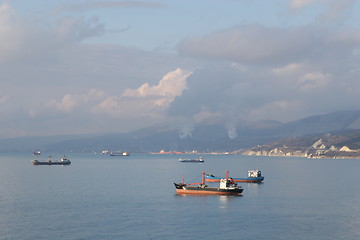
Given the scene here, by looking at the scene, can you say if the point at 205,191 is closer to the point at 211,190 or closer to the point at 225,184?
the point at 211,190

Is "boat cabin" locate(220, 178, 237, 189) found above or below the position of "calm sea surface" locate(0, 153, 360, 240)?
above

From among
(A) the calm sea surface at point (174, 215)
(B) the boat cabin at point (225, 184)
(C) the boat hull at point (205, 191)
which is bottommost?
(A) the calm sea surface at point (174, 215)

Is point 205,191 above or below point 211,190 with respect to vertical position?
below

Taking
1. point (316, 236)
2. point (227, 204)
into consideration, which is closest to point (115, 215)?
point (227, 204)

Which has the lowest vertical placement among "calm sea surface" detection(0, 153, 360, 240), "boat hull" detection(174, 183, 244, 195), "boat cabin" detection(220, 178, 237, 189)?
"calm sea surface" detection(0, 153, 360, 240)

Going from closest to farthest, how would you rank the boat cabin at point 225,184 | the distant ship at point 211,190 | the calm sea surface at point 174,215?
the calm sea surface at point 174,215, the distant ship at point 211,190, the boat cabin at point 225,184

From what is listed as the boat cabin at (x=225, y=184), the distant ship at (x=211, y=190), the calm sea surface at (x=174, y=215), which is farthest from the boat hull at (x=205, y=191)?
the calm sea surface at (x=174, y=215)

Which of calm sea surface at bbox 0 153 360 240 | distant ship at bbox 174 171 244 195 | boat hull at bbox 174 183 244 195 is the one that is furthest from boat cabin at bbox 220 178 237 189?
calm sea surface at bbox 0 153 360 240

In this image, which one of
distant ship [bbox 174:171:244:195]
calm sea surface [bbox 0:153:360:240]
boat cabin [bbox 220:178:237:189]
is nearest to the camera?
calm sea surface [bbox 0:153:360:240]

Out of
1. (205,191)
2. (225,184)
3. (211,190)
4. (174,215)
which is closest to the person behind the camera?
(174,215)

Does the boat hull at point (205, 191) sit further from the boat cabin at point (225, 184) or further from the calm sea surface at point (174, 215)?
the calm sea surface at point (174, 215)

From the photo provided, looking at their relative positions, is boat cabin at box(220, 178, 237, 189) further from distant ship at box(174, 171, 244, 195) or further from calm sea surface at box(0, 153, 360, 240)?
calm sea surface at box(0, 153, 360, 240)

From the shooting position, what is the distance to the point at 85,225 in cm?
10400

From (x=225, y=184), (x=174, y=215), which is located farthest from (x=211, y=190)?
(x=174, y=215)
